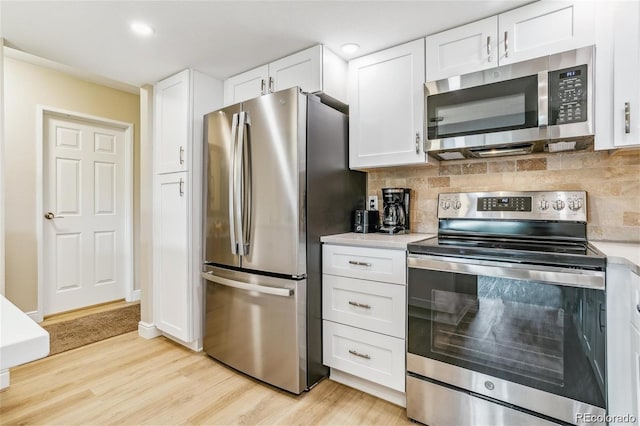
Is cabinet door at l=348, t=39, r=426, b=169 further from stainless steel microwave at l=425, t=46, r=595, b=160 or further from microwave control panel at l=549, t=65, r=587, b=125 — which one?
microwave control panel at l=549, t=65, r=587, b=125

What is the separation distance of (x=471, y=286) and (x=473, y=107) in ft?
3.21

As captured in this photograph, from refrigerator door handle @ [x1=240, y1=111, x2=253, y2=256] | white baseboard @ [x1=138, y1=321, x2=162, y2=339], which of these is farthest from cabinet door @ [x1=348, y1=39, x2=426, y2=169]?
white baseboard @ [x1=138, y1=321, x2=162, y2=339]

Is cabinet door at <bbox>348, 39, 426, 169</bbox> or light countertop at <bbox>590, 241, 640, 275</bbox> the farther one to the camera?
cabinet door at <bbox>348, 39, 426, 169</bbox>

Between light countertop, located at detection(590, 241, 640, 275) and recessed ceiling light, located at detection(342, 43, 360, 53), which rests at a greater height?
recessed ceiling light, located at detection(342, 43, 360, 53)

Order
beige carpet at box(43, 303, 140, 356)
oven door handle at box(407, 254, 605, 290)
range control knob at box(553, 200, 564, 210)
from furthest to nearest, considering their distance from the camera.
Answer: beige carpet at box(43, 303, 140, 356), range control knob at box(553, 200, 564, 210), oven door handle at box(407, 254, 605, 290)

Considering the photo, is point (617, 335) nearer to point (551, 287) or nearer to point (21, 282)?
point (551, 287)

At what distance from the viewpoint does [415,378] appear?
1.69m

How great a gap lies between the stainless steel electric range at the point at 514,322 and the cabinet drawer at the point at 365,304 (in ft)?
0.30

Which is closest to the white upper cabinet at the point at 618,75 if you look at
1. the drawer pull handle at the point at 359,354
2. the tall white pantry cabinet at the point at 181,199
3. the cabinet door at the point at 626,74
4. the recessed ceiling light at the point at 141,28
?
the cabinet door at the point at 626,74

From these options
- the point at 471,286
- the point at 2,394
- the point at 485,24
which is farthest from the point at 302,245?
the point at 2,394

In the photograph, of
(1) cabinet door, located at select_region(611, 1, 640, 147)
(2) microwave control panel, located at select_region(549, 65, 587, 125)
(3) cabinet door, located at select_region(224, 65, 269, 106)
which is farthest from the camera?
(3) cabinet door, located at select_region(224, 65, 269, 106)

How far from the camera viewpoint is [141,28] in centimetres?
192

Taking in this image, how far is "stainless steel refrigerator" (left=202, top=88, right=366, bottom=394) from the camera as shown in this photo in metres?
1.92

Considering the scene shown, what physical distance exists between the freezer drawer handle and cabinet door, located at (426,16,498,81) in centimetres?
153
